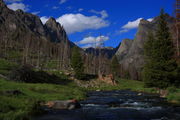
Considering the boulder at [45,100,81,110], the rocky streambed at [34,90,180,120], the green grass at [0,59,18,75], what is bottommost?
the rocky streambed at [34,90,180,120]

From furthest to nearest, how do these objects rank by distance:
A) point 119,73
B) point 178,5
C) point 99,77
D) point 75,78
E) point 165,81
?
1. point 119,73
2. point 99,77
3. point 75,78
4. point 178,5
5. point 165,81

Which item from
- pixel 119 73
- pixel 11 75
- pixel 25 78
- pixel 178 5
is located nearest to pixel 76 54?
pixel 25 78

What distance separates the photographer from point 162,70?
1527 inches

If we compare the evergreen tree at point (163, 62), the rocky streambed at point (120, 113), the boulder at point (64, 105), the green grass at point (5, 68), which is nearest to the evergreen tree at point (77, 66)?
the green grass at point (5, 68)

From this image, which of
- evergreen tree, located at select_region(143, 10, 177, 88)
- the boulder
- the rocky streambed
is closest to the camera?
the rocky streambed

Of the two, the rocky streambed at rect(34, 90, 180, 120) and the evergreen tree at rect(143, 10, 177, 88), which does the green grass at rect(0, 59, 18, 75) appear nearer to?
the rocky streambed at rect(34, 90, 180, 120)

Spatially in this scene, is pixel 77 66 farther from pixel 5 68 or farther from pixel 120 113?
pixel 120 113

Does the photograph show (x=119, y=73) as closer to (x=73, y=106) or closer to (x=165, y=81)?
(x=165, y=81)

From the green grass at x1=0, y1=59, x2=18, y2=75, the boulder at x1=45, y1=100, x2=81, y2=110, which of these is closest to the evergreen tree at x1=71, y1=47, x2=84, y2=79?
the green grass at x1=0, y1=59, x2=18, y2=75

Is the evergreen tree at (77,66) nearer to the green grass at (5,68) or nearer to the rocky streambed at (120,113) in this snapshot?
the green grass at (5,68)

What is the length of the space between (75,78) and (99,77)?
35.9 ft

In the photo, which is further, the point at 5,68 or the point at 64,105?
the point at 5,68

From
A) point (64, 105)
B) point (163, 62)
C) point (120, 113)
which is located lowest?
point (120, 113)

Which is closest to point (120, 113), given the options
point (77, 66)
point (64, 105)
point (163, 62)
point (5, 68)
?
point (64, 105)
